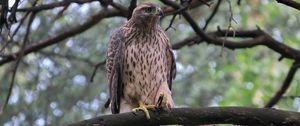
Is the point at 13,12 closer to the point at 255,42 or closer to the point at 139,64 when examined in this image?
the point at 139,64

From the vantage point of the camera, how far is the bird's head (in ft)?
19.1

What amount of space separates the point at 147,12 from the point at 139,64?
18.6 inches

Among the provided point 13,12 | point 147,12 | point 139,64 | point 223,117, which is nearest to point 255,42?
point 147,12

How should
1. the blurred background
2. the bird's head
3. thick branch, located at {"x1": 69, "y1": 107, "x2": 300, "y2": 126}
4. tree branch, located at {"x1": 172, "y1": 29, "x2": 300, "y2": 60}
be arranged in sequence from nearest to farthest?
thick branch, located at {"x1": 69, "y1": 107, "x2": 300, "y2": 126} → the bird's head → tree branch, located at {"x1": 172, "y1": 29, "x2": 300, "y2": 60} → the blurred background

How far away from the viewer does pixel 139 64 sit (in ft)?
18.7

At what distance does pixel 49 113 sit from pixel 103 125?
7.15m

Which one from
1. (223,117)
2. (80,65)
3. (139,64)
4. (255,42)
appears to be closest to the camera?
(223,117)

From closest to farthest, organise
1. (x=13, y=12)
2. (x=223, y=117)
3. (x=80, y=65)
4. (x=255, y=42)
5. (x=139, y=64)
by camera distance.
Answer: (x=223, y=117) → (x=13, y=12) → (x=139, y=64) → (x=255, y=42) → (x=80, y=65)

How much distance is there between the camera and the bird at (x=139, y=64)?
5.71 m

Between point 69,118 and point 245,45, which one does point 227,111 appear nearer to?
point 245,45

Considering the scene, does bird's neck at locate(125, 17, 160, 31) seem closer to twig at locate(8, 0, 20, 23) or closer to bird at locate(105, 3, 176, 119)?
bird at locate(105, 3, 176, 119)

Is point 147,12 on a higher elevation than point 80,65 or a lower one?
higher

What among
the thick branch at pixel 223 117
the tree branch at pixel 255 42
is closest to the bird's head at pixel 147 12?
the tree branch at pixel 255 42

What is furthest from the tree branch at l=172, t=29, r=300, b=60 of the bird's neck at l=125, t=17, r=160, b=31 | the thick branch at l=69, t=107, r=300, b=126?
the thick branch at l=69, t=107, r=300, b=126
